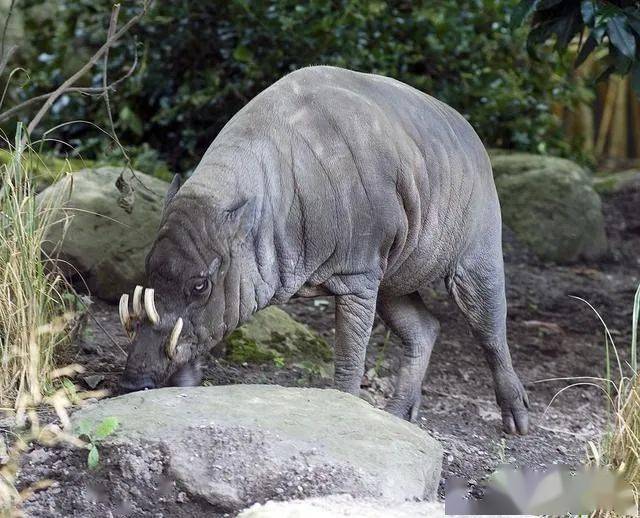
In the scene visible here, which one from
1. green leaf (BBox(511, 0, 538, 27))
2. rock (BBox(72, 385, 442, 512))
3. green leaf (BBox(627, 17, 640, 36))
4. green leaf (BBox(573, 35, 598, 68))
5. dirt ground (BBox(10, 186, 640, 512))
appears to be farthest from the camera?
green leaf (BBox(573, 35, 598, 68))

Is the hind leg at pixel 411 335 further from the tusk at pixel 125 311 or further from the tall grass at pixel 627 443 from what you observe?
the tall grass at pixel 627 443

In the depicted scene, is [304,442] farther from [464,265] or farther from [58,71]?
[58,71]

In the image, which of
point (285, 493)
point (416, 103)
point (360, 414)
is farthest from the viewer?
point (416, 103)

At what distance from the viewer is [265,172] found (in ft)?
16.2

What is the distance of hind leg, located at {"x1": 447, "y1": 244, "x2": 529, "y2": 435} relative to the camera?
5.80 m

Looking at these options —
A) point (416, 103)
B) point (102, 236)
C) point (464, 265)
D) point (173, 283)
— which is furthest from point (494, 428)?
point (102, 236)

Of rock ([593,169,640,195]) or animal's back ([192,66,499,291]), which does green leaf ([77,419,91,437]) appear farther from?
rock ([593,169,640,195])

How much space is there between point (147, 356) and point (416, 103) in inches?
79.1

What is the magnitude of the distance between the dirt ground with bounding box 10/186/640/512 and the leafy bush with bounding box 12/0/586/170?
4.86 feet

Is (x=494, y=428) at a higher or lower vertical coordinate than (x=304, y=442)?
lower

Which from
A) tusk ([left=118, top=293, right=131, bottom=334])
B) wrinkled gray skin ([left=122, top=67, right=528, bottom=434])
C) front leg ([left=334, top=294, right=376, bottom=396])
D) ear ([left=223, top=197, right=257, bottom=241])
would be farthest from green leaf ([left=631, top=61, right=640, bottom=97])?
tusk ([left=118, top=293, right=131, bottom=334])

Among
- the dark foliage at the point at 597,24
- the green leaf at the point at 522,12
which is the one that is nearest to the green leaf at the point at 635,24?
the dark foliage at the point at 597,24

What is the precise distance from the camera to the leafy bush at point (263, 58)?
8977 mm

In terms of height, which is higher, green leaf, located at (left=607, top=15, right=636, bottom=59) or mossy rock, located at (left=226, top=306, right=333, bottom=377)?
green leaf, located at (left=607, top=15, right=636, bottom=59)
